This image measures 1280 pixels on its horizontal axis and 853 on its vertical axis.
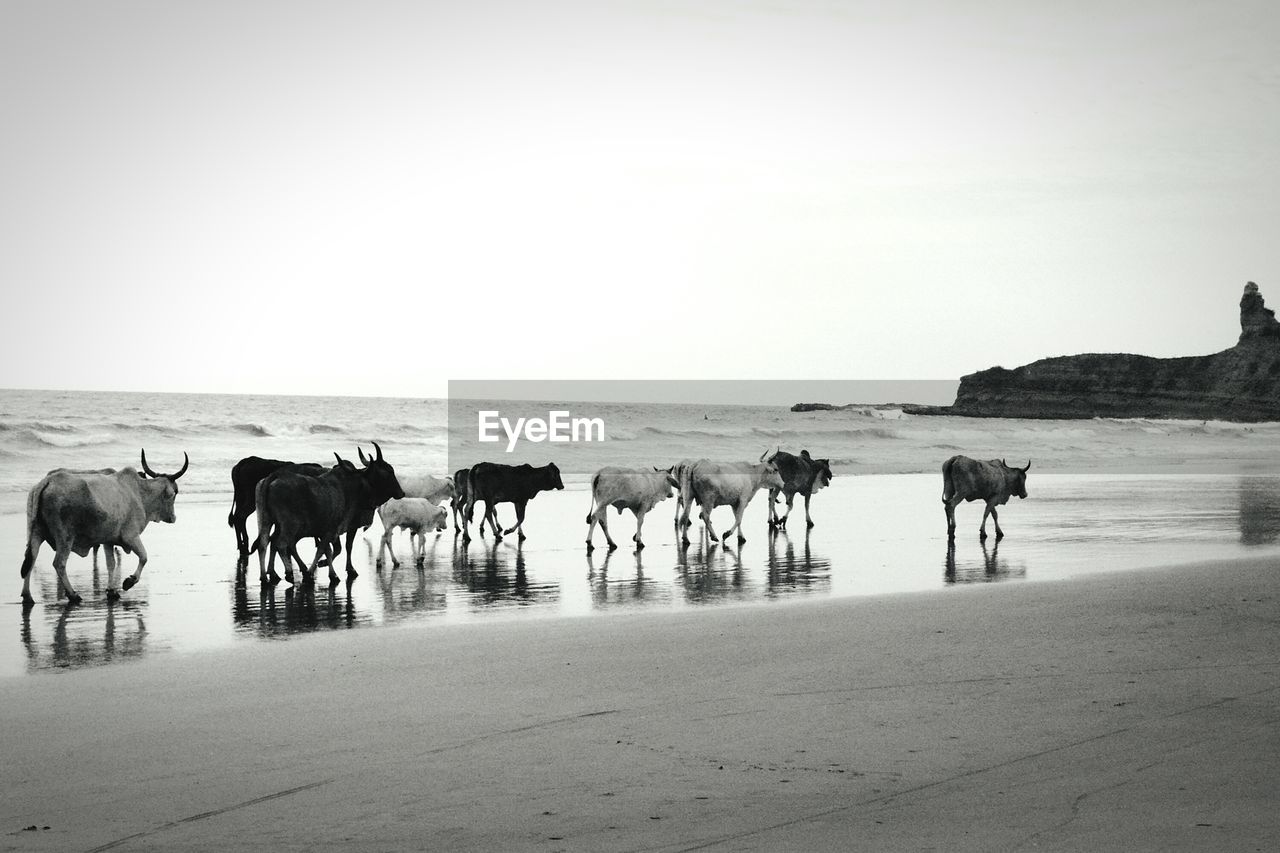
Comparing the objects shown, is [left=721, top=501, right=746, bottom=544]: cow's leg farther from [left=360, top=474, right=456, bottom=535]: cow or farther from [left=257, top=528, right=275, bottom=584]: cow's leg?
[left=257, top=528, right=275, bottom=584]: cow's leg

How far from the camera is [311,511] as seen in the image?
14211mm

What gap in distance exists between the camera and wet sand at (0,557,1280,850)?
4.77 meters

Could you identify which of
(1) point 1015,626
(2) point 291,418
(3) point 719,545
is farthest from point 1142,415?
(1) point 1015,626

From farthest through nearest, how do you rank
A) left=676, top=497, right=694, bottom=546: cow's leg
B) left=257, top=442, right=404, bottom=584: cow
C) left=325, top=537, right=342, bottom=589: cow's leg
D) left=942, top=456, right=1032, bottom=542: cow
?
left=942, top=456, right=1032, bottom=542: cow → left=676, top=497, right=694, bottom=546: cow's leg → left=257, top=442, right=404, bottom=584: cow → left=325, top=537, right=342, bottom=589: cow's leg

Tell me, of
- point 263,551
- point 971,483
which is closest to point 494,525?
point 263,551

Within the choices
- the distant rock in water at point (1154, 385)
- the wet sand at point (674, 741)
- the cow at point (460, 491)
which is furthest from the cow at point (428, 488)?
the distant rock in water at point (1154, 385)

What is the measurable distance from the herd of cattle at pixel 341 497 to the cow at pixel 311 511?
14mm

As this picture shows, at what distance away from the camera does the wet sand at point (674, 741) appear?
188 inches

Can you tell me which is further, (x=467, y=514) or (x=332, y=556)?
(x=467, y=514)

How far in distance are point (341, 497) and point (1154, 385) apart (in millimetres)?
99050

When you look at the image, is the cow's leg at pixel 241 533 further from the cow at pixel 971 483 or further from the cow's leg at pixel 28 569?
the cow at pixel 971 483

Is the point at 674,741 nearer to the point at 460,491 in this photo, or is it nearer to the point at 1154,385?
the point at 460,491

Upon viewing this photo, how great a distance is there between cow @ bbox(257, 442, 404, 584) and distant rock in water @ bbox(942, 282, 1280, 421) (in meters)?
87.4

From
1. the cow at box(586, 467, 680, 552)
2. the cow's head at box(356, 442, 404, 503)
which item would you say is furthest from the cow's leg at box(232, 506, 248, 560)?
the cow at box(586, 467, 680, 552)
